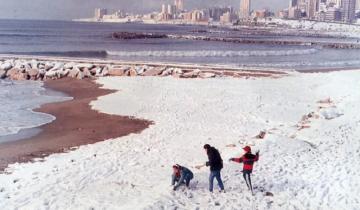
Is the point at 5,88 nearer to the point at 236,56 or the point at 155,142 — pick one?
the point at 155,142

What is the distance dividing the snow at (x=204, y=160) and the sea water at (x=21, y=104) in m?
3.18

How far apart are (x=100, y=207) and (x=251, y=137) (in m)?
7.52

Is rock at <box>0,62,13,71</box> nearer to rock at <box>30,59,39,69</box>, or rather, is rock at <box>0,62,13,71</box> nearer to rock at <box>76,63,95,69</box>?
rock at <box>30,59,39,69</box>

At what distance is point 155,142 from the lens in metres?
16.2

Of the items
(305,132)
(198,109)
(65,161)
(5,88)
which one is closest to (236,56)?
(5,88)

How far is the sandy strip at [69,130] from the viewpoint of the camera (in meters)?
15.4

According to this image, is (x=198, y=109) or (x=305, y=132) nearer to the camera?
(x=305, y=132)

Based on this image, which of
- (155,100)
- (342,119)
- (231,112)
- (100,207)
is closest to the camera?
(100,207)

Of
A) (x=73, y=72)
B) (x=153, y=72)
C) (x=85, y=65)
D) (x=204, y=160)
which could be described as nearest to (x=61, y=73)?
(x=73, y=72)

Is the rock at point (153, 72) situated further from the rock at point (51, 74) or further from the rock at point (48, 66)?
the rock at point (48, 66)

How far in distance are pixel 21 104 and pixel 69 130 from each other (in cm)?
725

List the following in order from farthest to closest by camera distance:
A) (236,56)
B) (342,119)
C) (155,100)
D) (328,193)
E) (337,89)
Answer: (236,56)
(337,89)
(155,100)
(342,119)
(328,193)

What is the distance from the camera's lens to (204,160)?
1404 cm

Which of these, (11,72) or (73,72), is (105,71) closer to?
(73,72)
